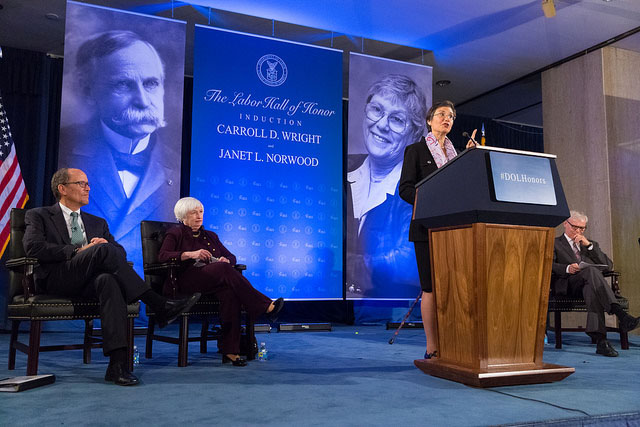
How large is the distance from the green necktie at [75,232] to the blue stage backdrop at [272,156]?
2.08 m

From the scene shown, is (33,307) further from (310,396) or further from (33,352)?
(310,396)

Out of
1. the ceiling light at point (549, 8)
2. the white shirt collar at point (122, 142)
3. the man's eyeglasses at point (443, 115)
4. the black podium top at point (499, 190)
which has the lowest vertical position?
the black podium top at point (499, 190)

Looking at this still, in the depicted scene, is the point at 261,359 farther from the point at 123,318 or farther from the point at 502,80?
the point at 502,80

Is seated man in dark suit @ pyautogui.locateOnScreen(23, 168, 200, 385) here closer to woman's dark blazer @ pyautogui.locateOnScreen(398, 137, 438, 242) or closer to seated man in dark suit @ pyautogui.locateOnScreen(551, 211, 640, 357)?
woman's dark blazer @ pyautogui.locateOnScreen(398, 137, 438, 242)

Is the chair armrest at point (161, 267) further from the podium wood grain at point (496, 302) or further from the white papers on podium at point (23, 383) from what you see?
the podium wood grain at point (496, 302)

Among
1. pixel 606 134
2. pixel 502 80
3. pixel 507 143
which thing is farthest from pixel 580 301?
pixel 507 143

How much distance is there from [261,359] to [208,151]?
97.1 inches

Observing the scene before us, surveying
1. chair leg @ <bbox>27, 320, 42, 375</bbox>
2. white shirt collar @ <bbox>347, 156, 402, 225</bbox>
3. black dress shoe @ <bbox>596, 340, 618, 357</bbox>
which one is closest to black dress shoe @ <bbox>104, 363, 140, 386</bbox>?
chair leg @ <bbox>27, 320, 42, 375</bbox>

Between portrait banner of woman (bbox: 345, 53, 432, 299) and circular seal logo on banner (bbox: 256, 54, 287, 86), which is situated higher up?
circular seal logo on banner (bbox: 256, 54, 287, 86)

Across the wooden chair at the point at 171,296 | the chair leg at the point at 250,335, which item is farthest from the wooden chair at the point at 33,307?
the chair leg at the point at 250,335

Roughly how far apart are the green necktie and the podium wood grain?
186 cm

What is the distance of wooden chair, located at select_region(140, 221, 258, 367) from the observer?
3.05m

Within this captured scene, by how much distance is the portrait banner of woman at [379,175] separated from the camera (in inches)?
228

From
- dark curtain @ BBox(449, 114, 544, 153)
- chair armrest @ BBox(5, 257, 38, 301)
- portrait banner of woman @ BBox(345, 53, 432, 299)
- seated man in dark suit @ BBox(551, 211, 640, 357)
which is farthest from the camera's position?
dark curtain @ BBox(449, 114, 544, 153)
